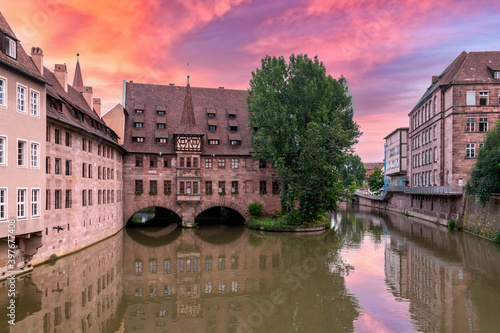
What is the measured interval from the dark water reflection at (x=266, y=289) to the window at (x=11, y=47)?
35.4 feet

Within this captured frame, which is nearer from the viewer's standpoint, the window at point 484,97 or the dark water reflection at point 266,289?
the dark water reflection at point 266,289

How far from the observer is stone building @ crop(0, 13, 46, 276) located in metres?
17.4

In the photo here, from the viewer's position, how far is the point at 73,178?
26719 mm

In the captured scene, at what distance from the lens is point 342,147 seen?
42.7 m

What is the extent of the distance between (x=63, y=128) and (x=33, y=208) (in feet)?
25.0

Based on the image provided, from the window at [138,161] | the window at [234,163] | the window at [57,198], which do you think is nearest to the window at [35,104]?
the window at [57,198]

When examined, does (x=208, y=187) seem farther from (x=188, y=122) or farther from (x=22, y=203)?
(x=22, y=203)

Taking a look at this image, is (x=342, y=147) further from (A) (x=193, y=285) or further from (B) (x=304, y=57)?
(A) (x=193, y=285)

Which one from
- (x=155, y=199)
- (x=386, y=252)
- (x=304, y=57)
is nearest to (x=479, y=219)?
(x=386, y=252)

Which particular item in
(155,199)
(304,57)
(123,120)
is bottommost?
(155,199)

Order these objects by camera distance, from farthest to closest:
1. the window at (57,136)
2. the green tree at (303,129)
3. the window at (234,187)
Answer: the window at (234,187), the green tree at (303,129), the window at (57,136)

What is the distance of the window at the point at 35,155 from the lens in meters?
19.4

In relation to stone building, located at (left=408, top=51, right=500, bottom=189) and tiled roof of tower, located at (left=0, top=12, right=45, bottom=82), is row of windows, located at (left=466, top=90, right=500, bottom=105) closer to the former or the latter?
stone building, located at (left=408, top=51, right=500, bottom=189)

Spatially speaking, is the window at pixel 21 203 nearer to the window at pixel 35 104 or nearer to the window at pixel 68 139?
the window at pixel 35 104
